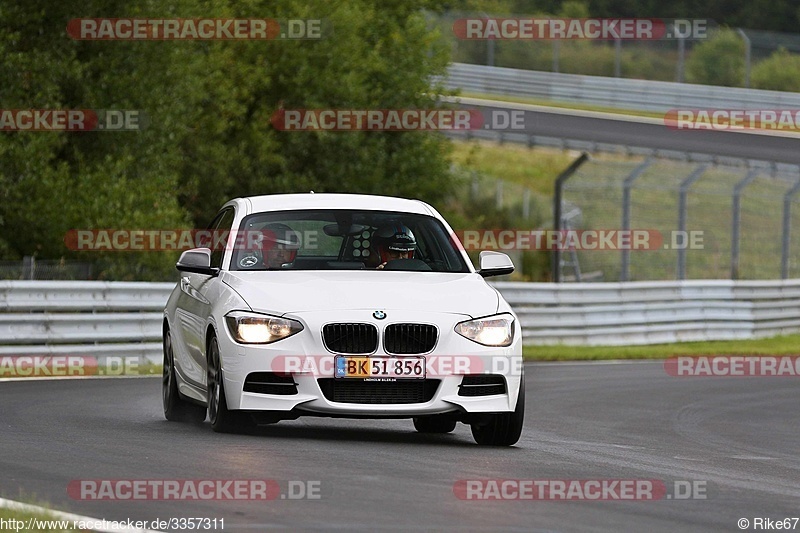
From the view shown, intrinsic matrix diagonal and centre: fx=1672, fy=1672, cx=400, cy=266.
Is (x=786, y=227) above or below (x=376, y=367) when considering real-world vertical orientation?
below

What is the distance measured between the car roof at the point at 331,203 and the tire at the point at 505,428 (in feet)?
5.65

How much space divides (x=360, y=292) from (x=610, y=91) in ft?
131

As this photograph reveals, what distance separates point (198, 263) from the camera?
10.8m

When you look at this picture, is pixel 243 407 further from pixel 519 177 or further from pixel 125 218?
pixel 519 177

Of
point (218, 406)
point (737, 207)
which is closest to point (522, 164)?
point (737, 207)

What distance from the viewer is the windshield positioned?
10.9 meters

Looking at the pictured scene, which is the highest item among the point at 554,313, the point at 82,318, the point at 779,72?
the point at 779,72

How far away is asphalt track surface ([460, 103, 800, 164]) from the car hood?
1132 inches

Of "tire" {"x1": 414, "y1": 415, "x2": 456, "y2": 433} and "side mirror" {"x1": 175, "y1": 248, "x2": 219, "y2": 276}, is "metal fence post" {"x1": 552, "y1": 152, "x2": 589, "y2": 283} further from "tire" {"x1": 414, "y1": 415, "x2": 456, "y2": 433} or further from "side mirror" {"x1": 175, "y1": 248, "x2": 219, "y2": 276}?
"side mirror" {"x1": 175, "y1": 248, "x2": 219, "y2": 276}

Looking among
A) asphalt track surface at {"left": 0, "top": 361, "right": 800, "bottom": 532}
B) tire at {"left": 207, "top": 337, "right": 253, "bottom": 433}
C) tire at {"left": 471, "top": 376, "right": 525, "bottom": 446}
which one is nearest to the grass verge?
asphalt track surface at {"left": 0, "top": 361, "right": 800, "bottom": 532}

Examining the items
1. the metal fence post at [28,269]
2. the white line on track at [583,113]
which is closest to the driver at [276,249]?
the metal fence post at [28,269]

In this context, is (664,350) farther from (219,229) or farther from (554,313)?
(219,229)

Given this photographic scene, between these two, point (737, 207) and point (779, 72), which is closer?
point (737, 207)

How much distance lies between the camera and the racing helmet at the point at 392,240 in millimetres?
11062
